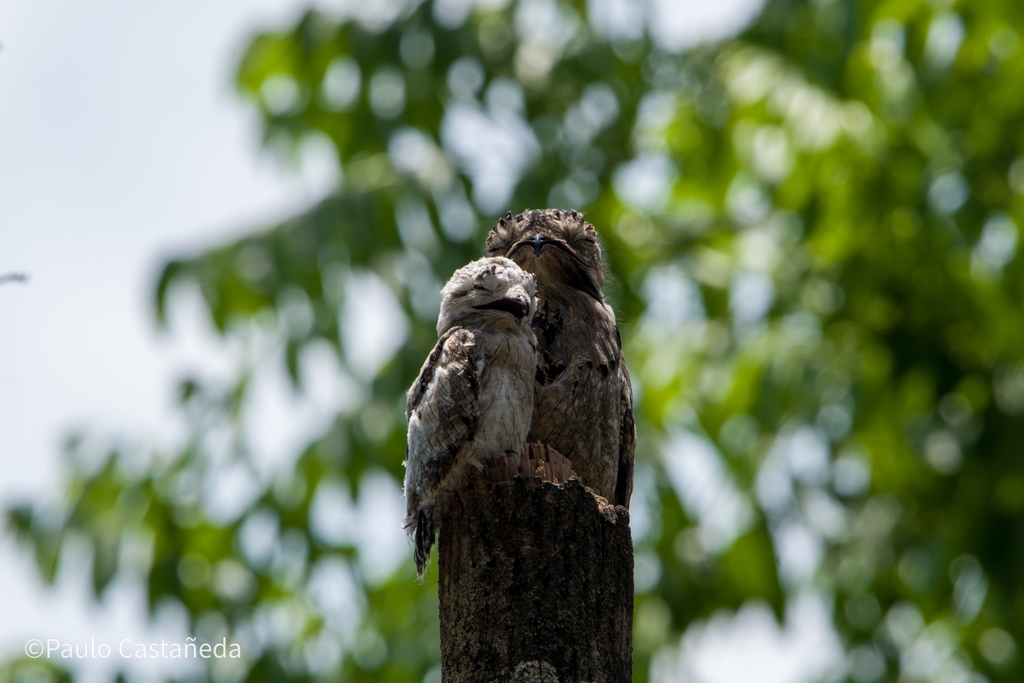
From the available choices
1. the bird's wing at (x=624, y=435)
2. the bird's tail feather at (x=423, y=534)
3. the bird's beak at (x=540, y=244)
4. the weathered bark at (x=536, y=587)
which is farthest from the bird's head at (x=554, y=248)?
the weathered bark at (x=536, y=587)

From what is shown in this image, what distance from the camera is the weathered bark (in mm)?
2564

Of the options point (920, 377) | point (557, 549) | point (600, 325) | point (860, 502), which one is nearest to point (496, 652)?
point (557, 549)

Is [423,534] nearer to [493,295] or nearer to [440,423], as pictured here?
[440,423]

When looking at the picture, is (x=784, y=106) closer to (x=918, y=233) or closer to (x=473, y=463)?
(x=918, y=233)

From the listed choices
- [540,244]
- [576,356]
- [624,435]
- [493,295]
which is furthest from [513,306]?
[624,435]

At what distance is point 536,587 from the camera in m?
2.61

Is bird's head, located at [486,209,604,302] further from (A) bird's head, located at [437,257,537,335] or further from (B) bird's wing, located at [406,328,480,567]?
(B) bird's wing, located at [406,328,480,567]

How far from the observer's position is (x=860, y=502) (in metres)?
7.71

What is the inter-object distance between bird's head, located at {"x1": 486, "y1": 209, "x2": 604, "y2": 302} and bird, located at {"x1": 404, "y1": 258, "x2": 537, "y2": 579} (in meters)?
0.57

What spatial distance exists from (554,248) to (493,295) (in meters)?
0.74

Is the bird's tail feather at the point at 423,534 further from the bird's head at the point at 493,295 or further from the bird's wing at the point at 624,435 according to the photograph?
the bird's wing at the point at 624,435

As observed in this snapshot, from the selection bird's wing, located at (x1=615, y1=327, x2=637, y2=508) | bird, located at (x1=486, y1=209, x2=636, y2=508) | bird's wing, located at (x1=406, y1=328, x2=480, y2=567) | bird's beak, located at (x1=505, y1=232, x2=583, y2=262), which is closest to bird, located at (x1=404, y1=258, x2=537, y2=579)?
bird's wing, located at (x1=406, y1=328, x2=480, y2=567)

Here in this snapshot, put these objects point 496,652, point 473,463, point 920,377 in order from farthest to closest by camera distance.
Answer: point 920,377 → point 473,463 → point 496,652

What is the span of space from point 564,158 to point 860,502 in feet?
9.94
